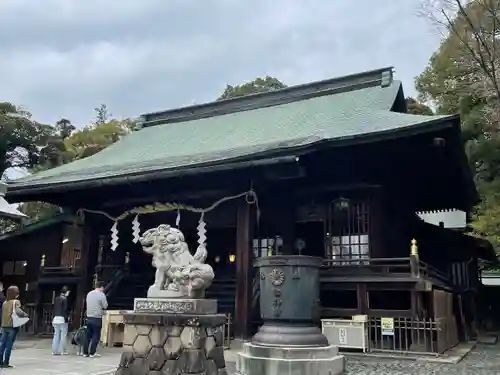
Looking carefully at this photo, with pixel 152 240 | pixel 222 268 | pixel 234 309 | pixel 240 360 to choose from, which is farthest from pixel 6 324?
pixel 222 268

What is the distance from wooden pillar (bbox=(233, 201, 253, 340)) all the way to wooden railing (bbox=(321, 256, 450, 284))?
178 centimetres

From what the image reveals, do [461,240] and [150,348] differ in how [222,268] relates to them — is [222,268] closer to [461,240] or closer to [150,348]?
[461,240]

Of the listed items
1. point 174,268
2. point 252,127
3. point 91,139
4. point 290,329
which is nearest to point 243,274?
point 290,329

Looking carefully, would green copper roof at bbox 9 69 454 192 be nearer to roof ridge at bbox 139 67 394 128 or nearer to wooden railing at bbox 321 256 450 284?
roof ridge at bbox 139 67 394 128

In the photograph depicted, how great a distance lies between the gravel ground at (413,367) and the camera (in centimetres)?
770

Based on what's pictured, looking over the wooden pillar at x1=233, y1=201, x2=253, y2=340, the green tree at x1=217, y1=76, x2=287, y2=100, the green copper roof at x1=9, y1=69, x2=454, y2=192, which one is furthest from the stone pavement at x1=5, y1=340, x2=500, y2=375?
the green tree at x1=217, y1=76, x2=287, y2=100

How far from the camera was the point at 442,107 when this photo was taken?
23406mm

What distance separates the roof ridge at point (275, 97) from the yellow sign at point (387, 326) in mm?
8224

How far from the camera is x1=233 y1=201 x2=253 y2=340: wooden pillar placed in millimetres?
11055

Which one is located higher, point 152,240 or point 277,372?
point 152,240

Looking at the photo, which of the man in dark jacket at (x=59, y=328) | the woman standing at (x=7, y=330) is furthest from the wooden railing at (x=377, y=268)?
the woman standing at (x=7, y=330)

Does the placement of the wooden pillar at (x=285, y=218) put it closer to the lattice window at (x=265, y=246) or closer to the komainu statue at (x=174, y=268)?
the lattice window at (x=265, y=246)

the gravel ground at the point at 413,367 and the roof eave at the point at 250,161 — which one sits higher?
the roof eave at the point at 250,161

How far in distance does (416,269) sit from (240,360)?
4.61 m
